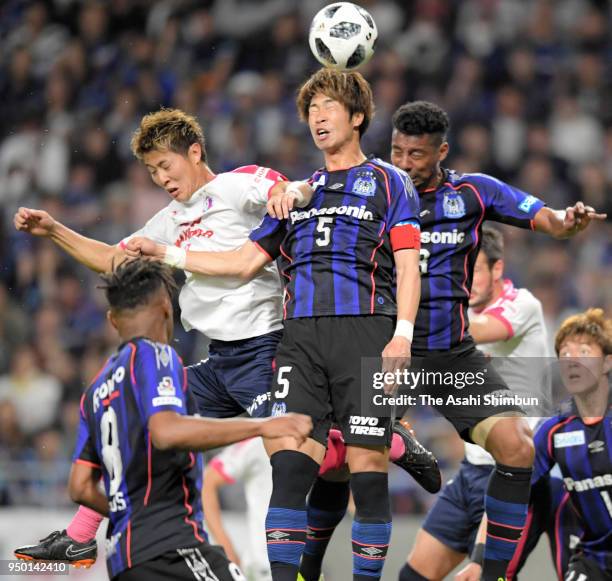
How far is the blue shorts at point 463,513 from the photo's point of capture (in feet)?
21.1

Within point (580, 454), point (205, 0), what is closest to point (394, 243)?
point (580, 454)

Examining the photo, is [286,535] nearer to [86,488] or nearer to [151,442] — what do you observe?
[86,488]

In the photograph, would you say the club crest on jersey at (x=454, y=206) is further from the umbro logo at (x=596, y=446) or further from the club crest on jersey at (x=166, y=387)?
the club crest on jersey at (x=166, y=387)

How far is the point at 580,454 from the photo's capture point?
5.80m

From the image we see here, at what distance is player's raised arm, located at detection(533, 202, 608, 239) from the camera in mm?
5332

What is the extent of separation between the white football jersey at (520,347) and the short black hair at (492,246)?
199 mm

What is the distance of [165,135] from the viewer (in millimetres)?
5598

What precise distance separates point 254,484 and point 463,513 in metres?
1.74

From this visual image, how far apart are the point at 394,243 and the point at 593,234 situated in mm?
6382

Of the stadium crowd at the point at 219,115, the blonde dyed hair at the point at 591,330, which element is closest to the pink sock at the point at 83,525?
the blonde dyed hair at the point at 591,330

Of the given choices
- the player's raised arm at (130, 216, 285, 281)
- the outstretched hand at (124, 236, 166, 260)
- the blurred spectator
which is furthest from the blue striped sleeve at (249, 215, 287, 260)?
the blurred spectator

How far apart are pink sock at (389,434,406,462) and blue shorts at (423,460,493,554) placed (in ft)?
3.43

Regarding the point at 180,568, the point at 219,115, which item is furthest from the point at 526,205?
the point at 219,115

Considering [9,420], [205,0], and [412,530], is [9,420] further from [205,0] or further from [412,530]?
[205,0]
